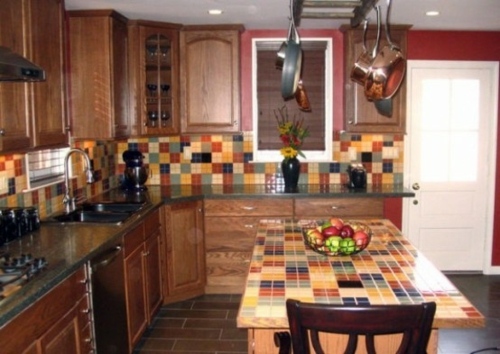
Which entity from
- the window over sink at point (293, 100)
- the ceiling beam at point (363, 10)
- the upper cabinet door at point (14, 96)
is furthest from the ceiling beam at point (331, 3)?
the window over sink at point (293, 100)

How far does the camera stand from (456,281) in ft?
15.0

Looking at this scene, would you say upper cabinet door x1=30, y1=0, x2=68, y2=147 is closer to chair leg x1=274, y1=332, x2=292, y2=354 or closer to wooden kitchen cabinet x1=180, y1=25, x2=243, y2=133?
wooden kitchen cabinet x1=180, y1=25, x2=243, y2=133

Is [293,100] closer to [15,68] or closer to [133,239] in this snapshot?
[133,239]

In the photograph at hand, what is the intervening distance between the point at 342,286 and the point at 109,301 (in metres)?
1.31

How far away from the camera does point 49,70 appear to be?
274 cm

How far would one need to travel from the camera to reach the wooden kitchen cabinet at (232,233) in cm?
418

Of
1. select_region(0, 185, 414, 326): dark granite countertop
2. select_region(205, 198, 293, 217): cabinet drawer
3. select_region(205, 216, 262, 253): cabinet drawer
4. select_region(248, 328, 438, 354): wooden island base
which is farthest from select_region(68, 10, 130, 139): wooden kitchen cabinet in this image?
select_region(248, 328, 438, 354): wooden island base

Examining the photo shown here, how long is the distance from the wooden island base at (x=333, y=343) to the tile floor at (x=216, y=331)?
4.68 feet

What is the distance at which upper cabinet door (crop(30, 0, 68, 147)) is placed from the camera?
2.59 meters

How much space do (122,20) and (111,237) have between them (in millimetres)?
1985

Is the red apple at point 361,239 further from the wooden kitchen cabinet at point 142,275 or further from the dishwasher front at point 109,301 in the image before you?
the wooden kitchen cabinet at point 142,275

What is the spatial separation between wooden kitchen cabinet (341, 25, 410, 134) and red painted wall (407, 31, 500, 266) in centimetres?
34

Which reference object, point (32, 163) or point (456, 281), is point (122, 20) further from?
point (456, 281)

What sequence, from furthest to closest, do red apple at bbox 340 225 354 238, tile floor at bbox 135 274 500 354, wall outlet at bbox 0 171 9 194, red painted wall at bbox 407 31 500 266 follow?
red painted wall at bbox 407 31 500 266 → tile floor at bbox 135 274 500 354 → wall outlet at bbox 0 171 9 194 → red apple at bbox 340 225 354 238
